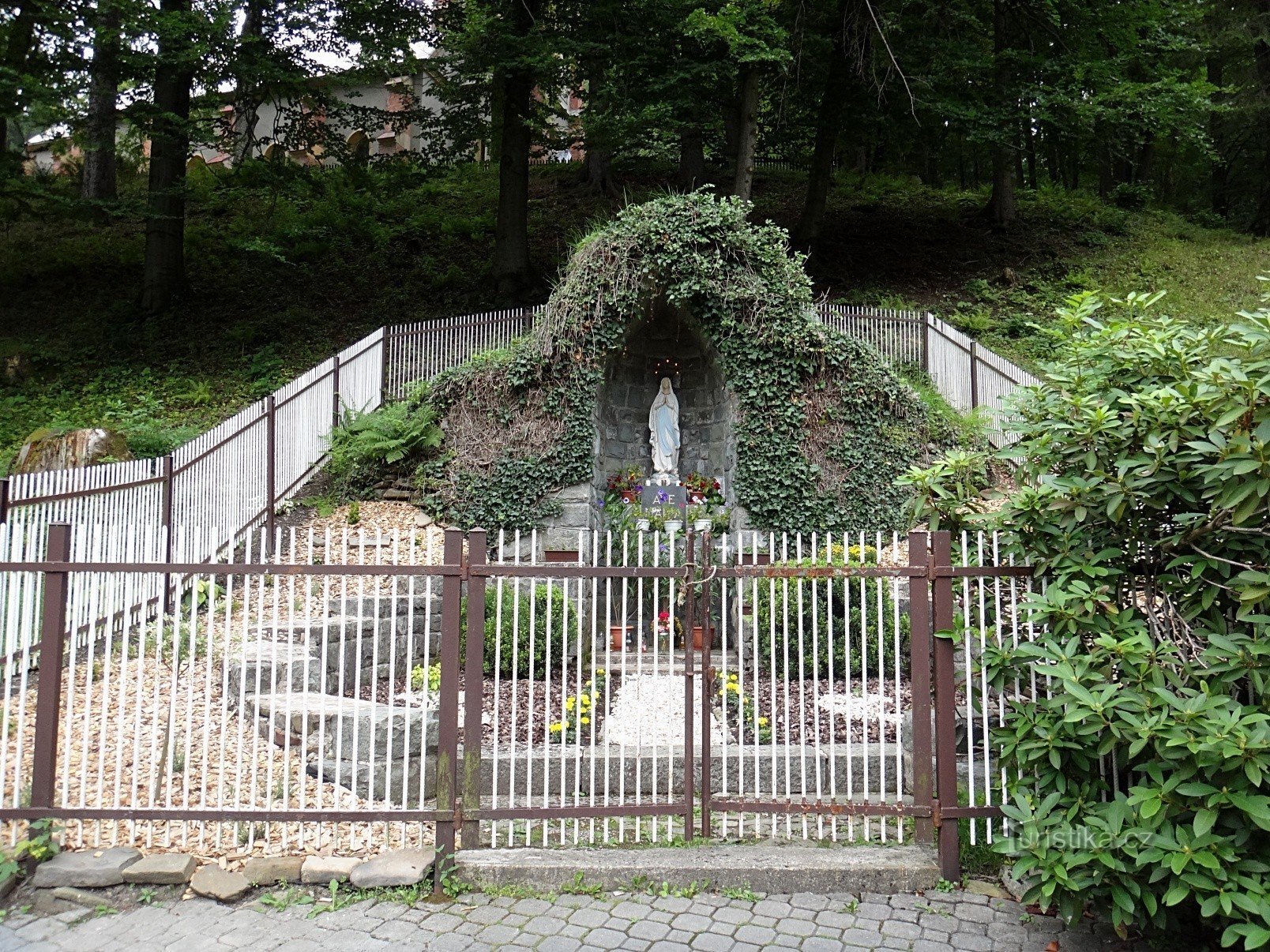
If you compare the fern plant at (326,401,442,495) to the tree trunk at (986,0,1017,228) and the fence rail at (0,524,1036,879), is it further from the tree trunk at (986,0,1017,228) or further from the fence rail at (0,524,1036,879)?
the tree trunk at (986,0,1017,228)

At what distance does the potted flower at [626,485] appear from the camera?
11.9 m

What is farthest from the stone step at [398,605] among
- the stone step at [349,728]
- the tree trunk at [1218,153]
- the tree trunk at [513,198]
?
the tree trunk at [1218,153]

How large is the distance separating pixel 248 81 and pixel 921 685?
Answer: 16.4 metres

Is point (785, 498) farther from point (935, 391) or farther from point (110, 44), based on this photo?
point (110, 44)

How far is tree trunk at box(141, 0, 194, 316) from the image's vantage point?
14.7 metres

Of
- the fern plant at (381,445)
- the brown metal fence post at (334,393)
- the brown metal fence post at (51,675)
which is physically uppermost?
the brown metal fence post at (334,393)

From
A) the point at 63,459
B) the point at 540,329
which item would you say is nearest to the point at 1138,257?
the point at 540,329

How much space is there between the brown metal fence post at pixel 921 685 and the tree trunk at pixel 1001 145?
15903 mm

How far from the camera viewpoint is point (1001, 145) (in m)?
19.2

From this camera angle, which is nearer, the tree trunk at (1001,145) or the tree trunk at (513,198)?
the tree trunk at (513,198)

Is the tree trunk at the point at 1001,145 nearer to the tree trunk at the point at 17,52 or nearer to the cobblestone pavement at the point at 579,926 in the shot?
the cobblestone pavement at the point at 579,926

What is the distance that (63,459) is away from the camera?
1030 centimetres

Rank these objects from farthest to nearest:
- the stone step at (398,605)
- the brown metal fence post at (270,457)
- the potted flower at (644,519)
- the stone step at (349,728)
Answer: the potted flower at (644,519)
the brown metal fence post at (270,457)
the stone step at (398,605)
the stone step at (349,728)

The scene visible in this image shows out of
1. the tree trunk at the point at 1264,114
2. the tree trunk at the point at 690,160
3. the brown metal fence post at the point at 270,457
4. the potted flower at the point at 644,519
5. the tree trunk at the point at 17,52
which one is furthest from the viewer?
the tree trunk at the point at 1264,114
